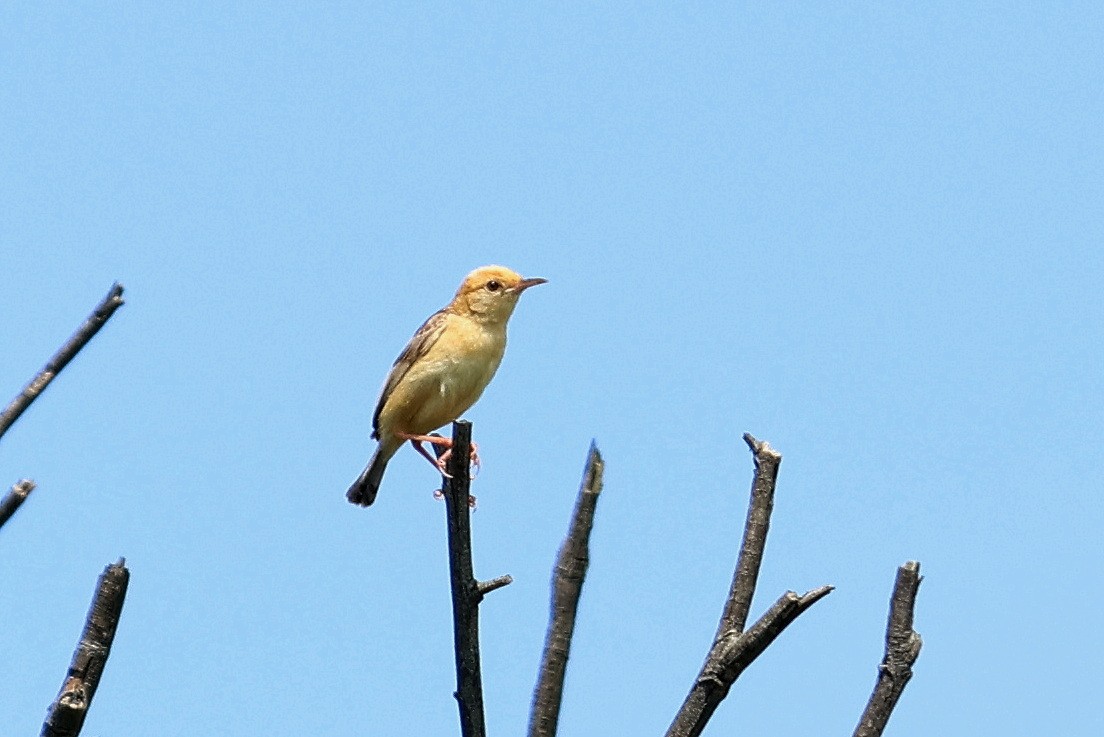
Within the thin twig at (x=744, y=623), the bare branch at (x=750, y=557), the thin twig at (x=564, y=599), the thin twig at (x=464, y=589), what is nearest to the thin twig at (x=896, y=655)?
the thin twig at (x=744, y=623)

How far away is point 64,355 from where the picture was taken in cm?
338

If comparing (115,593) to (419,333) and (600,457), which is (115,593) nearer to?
(600,457)

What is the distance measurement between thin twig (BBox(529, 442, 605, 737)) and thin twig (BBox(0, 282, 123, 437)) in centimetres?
169

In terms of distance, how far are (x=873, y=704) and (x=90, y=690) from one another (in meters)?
2.10

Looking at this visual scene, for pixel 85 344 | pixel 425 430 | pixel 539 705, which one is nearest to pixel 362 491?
A: pixel 425 430

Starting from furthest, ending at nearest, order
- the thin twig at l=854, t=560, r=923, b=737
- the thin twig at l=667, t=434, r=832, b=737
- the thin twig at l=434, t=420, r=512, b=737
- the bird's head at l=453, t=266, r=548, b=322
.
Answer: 1. the bird's head at l=453, t=266, r=548, b=322
2. the thin twig at l=434, t=420, r=512, b=737
3. the thin twig at l=667, t=434, r=832, b=737
4. the thin twig at l=854, t=560, r=923, b=737

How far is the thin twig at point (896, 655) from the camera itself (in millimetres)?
Answer: 4062

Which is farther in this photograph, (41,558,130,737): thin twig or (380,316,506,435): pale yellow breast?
(380,316,506,435): pale yellow breast

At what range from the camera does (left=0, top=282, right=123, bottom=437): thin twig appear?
3.29m

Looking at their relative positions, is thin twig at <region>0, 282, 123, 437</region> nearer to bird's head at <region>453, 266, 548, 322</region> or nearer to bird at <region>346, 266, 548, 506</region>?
bird at <region>346, 266, 548, 506</region>

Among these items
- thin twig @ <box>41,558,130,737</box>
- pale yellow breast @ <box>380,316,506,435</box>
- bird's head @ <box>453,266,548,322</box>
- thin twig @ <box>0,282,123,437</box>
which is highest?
bird's head @ <box>453,266,548,322</box>

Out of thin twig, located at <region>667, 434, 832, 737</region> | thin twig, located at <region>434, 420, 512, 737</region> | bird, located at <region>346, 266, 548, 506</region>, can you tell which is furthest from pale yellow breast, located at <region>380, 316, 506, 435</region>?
thin twig, located at <region>667, 434, 832, 737</region>

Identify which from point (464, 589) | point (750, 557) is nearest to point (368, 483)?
point (464, 589)

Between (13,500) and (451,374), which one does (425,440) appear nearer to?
(451,374)
